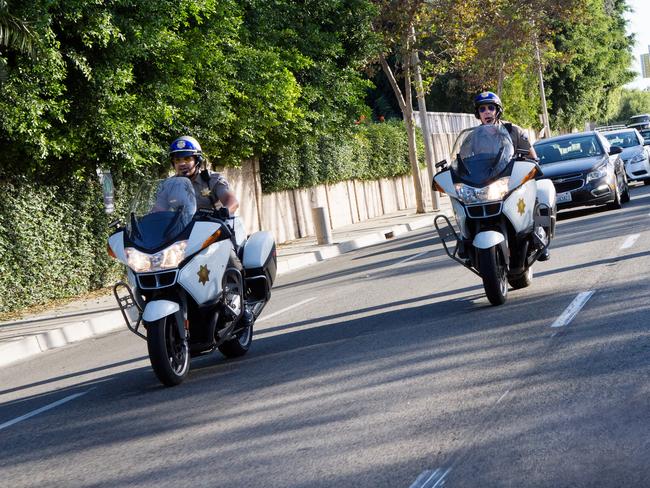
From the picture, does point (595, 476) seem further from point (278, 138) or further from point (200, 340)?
point (278, 138)

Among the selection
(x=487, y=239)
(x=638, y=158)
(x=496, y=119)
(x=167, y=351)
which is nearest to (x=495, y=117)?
(x=496, y=119)

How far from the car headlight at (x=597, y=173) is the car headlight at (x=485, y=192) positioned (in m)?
11.0

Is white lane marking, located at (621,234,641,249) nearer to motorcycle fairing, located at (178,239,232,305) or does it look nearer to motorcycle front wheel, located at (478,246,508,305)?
motorcycle front wheel, located at (478,246,508,305)

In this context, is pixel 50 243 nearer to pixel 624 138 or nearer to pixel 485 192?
pixel 485 192

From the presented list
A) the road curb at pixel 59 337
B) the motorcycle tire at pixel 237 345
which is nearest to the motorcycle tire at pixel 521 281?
the motorcycle tire at pixel 237 345

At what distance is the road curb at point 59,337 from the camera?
43.2ft

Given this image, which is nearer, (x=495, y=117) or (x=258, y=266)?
(x=258, y=266)

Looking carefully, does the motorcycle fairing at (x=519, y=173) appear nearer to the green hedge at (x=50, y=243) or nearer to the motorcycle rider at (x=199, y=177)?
the motorcycle rider at (x=199, y=177)

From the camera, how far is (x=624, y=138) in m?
30.5

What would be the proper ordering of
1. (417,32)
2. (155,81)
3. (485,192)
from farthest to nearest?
(417,32)
(155,81)
(485,192)

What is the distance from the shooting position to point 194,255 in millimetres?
8570

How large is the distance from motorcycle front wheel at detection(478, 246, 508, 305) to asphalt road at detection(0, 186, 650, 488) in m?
0.14

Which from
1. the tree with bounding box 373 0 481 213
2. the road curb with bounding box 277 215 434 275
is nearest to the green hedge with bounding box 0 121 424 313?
the road curb with bounding box 277 215 434 275

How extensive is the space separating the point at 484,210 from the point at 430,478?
219 inches
